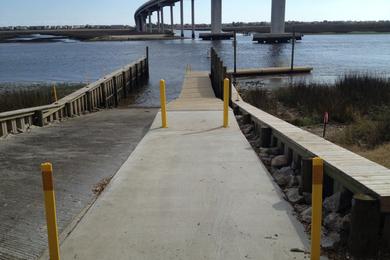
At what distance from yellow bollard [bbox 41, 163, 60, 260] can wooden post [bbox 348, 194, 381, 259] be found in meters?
2.71

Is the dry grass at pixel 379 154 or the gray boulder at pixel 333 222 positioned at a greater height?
the gray boulder at pixel 333 222

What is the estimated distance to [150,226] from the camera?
A: 189 inches

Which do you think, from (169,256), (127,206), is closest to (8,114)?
(127,206)

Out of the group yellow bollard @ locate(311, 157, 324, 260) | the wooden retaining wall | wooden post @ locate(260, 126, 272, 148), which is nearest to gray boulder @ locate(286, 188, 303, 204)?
the wooden retaining wall

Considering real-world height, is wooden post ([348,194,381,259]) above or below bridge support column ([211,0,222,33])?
below

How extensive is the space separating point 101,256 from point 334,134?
9710 mm

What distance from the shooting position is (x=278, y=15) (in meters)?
97.9

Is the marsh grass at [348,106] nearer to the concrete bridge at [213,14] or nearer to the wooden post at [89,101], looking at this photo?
the wooden post at [89,101]

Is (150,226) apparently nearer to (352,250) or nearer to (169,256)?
(169,256)

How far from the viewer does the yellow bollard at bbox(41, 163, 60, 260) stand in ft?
11.6

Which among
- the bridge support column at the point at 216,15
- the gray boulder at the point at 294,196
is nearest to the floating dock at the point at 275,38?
the bridge support column at the point at 216,15

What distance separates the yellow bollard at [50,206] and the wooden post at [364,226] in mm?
2706

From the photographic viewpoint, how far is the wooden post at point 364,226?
4.12 metres

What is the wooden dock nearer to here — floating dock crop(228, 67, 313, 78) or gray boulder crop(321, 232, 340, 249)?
gray boulder crop(321, 232, 340, 249)
